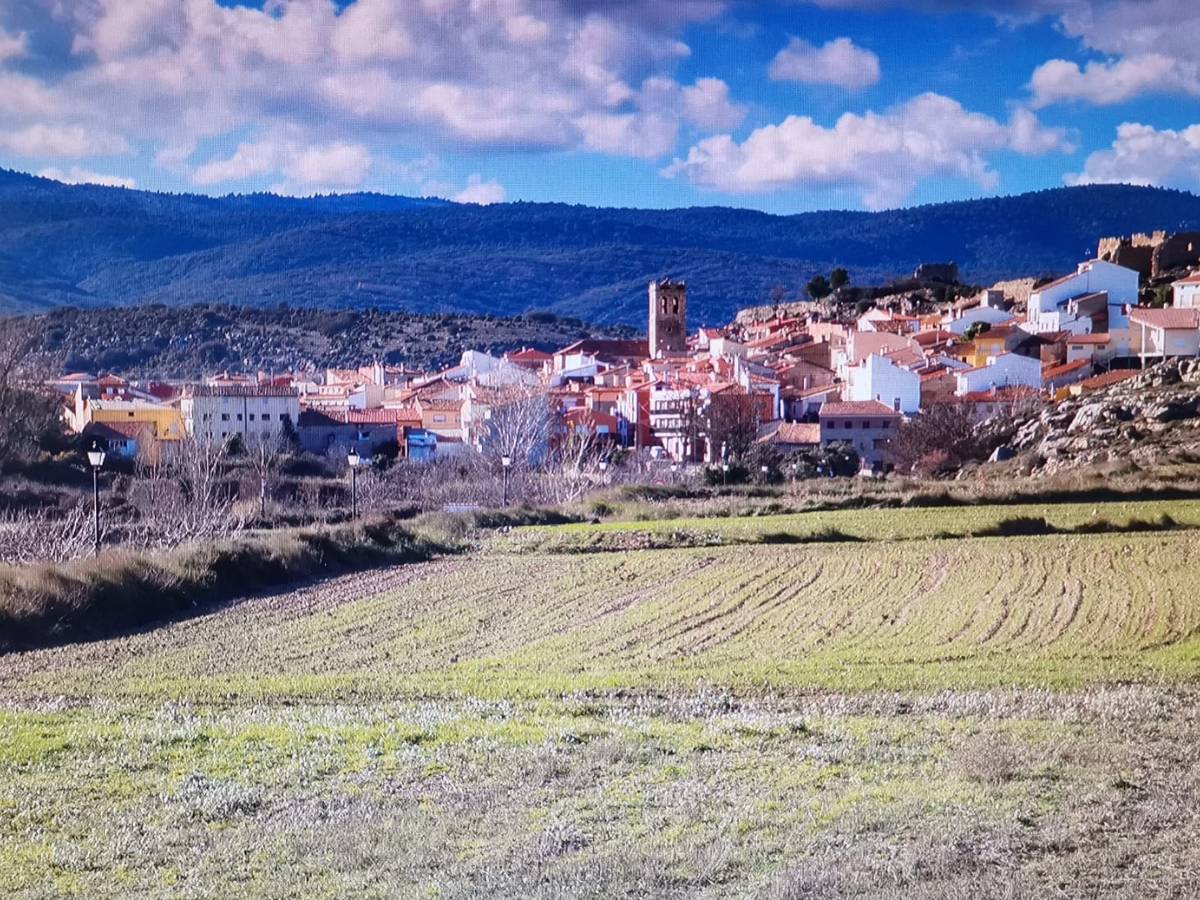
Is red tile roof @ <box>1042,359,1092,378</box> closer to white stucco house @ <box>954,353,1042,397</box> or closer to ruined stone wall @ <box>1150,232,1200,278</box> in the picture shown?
white stucco house @ <box>954,353,1042,397</box>

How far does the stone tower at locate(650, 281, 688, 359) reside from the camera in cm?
9731

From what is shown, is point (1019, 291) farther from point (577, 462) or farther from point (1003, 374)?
point (577, 462)

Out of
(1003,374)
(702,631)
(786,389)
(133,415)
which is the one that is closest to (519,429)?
(786,389)

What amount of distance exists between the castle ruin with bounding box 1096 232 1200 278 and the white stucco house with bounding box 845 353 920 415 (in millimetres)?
20330

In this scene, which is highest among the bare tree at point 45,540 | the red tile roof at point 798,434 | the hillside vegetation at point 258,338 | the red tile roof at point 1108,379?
the hillside vegetation at point 258,338

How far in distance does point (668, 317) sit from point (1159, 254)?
33418 mm

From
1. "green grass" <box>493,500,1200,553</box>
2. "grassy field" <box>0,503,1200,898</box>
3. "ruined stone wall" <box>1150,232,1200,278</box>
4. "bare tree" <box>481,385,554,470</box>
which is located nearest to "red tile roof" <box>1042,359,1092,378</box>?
"ruined stone wall" <box>1150,232,1200,278</box>

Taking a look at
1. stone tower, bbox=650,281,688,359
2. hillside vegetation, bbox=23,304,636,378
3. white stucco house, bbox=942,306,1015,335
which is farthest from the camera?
hillside vegetation, bbox=23,304,636,378

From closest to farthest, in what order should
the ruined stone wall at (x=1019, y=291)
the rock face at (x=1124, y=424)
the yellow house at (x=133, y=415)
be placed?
the rock face at (x=1124, y=424) → the yellow house at (x=133, y=415) → the ruined stone wall at (x=1019, y=291)

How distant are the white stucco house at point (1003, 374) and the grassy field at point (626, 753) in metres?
38.8

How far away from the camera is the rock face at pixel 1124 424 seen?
3903 centimetres

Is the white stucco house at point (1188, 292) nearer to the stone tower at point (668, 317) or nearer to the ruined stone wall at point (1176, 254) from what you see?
the ruined stone wall at point (1176, 254)

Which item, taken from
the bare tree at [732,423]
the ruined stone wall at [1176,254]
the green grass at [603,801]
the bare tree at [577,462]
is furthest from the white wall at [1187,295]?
the green grass at [603,801]

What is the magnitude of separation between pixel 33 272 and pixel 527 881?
18058 centimetres
